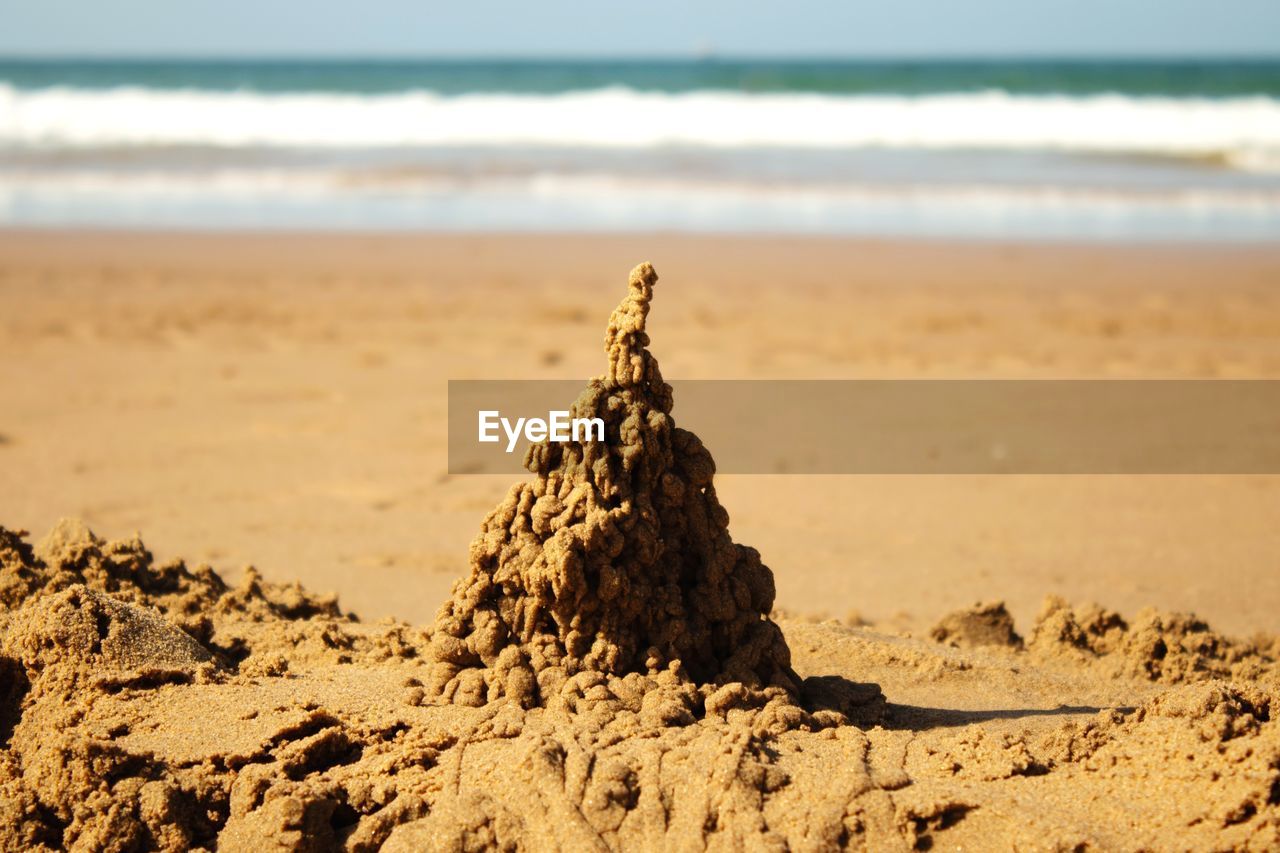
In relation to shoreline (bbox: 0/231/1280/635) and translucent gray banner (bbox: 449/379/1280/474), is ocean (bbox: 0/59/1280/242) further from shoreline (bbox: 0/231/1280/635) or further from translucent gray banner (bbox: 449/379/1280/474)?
translucent gray banner (bbox: 449/379/1280/474)

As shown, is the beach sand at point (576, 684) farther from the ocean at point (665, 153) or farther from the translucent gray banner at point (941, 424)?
the ocean at point (665, 153)

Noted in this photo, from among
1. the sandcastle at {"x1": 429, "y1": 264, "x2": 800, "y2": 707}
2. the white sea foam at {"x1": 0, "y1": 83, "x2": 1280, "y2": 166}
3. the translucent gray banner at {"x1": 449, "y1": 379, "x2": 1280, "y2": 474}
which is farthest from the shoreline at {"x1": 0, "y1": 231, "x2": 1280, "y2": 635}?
the white sea foam at {"x1": 0, "y1": 83, "x2": 1280, "y2": 166}

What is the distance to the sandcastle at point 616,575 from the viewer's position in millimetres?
3279

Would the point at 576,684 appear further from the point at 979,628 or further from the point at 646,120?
the point at 646,120

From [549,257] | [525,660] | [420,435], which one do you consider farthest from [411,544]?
[549,257]

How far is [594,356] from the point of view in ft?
31.6

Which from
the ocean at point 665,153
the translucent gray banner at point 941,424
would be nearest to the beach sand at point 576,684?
the translucent gray banner at point 941,424

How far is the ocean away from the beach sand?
458cm

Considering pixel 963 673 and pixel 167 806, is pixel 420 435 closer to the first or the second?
pixel 963 673

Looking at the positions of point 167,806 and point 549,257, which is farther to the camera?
point 549,257

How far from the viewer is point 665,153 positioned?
26172 millimetres

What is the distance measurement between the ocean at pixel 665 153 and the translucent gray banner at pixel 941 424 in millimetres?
6922

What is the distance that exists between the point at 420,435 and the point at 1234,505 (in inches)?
168

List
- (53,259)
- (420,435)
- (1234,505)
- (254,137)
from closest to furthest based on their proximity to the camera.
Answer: (1234,505)
(420,435)
(53,259)
(254,137)
